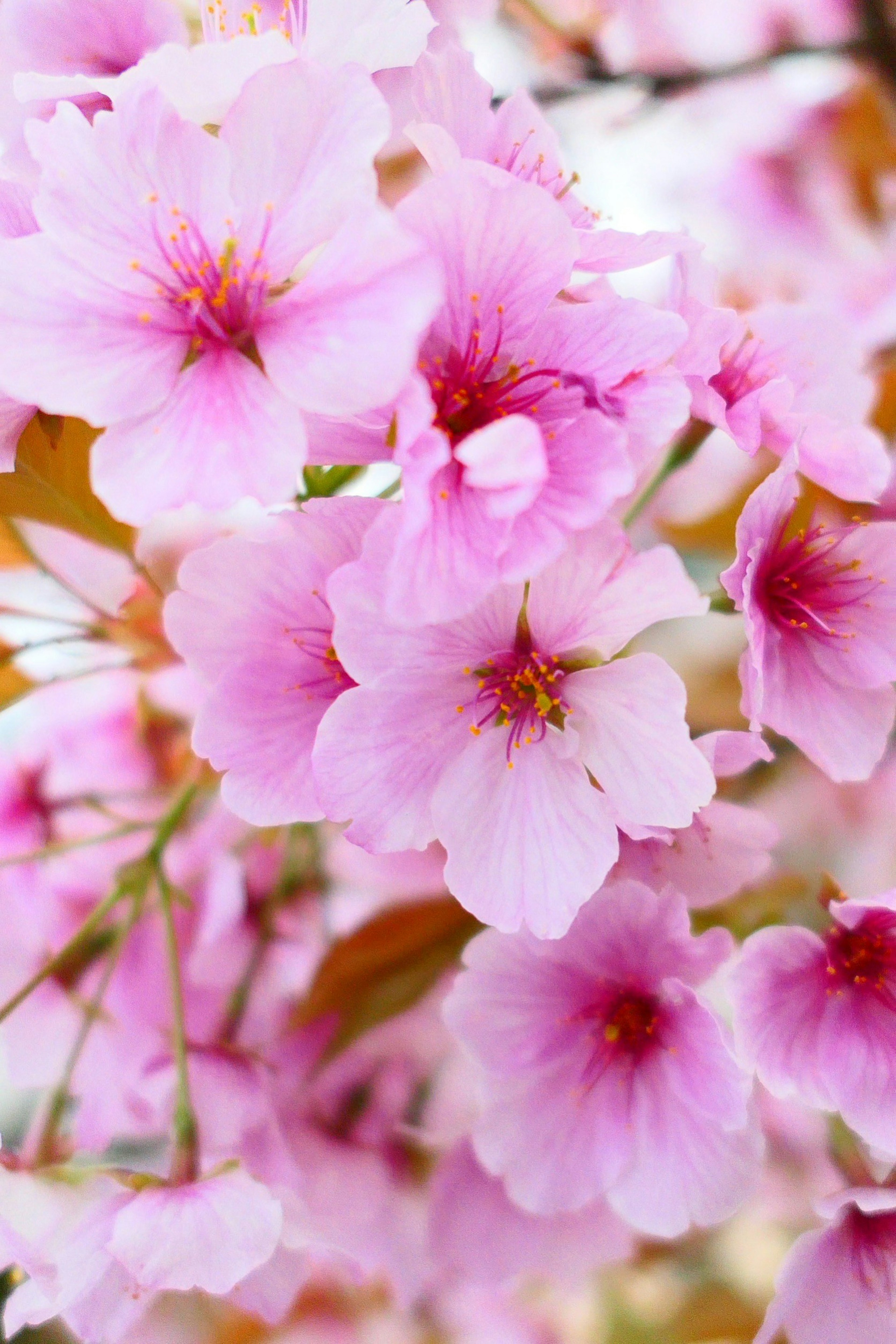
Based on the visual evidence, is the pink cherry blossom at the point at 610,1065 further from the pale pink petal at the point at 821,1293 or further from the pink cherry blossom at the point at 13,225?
the pink cherry blossom at the point at 13,225

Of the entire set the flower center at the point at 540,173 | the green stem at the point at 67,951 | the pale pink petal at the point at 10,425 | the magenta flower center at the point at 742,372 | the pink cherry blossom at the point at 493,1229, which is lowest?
the pink cherry blossom at the point at 493,1229

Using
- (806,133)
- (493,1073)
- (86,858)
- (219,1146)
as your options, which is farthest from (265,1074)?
(806,133)

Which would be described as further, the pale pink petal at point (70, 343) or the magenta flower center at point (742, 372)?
the magenta flower center at point (742, 372)

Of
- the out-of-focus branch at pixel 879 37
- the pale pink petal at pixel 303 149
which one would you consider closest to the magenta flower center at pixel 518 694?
the pale pink petal at pixel 303 149

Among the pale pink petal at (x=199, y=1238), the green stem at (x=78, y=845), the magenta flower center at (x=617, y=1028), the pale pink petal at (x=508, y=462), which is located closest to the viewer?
the pale pink petal at (x=508, y=462)

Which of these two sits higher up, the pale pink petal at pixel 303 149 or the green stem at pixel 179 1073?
the pale pink petal at pixel 303 149

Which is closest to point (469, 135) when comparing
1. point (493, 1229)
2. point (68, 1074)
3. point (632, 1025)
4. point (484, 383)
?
point (484, 383)

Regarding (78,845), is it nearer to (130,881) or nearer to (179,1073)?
(130,881)

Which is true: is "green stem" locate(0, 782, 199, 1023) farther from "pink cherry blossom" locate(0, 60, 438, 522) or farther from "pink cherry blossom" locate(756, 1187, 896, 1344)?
"pink cherry blossom" locate(756, 1187, 896, 1344)
